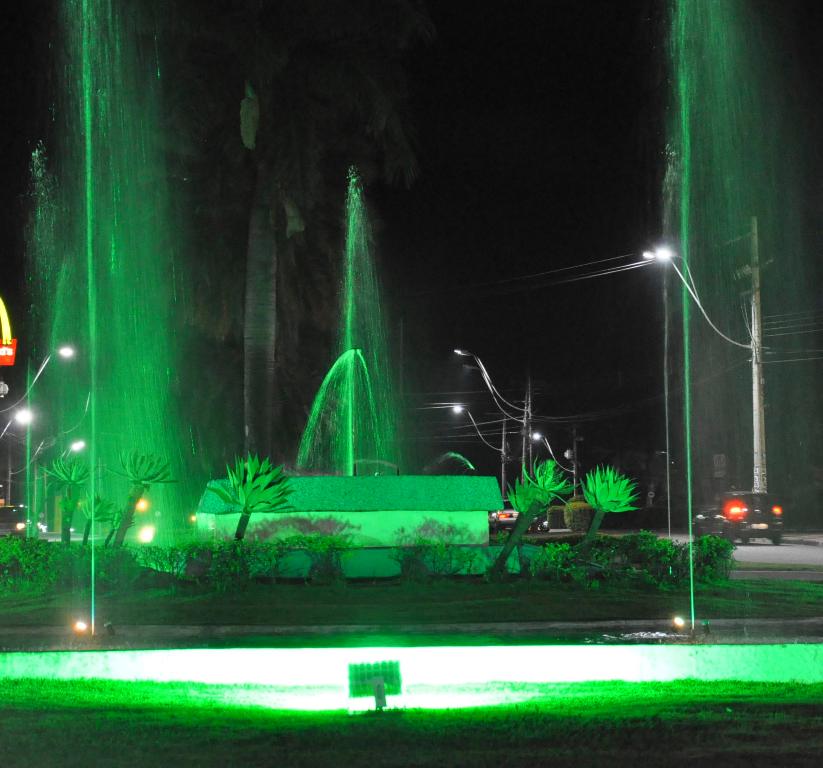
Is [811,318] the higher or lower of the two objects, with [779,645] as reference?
higher

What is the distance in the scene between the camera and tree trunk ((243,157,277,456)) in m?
22.1

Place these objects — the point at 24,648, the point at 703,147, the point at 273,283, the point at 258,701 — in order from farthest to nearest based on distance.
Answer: the point at 273,283
the point at 703,147
the point at 24,648
the point at 258,701

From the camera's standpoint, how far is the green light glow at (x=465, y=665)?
363 inches

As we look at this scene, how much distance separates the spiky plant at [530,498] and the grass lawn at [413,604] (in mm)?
518

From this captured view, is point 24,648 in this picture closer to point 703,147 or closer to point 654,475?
point 703,147

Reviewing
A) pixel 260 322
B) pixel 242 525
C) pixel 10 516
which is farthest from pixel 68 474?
pixel 10 516

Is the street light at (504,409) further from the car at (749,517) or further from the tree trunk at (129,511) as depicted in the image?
the tree trunk at (129,511)

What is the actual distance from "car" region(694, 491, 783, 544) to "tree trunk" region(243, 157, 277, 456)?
15427 mm

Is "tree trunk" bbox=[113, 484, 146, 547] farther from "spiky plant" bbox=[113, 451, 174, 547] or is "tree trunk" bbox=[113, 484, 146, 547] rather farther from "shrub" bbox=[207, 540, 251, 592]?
"shrub" bbox=[207, 540, 251, 592]

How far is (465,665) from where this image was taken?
367 inches

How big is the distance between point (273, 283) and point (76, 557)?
26.8 feet

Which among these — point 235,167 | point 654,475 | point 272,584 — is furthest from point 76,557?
point 654,475

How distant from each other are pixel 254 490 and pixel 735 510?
20.2 metres

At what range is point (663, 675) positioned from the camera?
31.1ft
